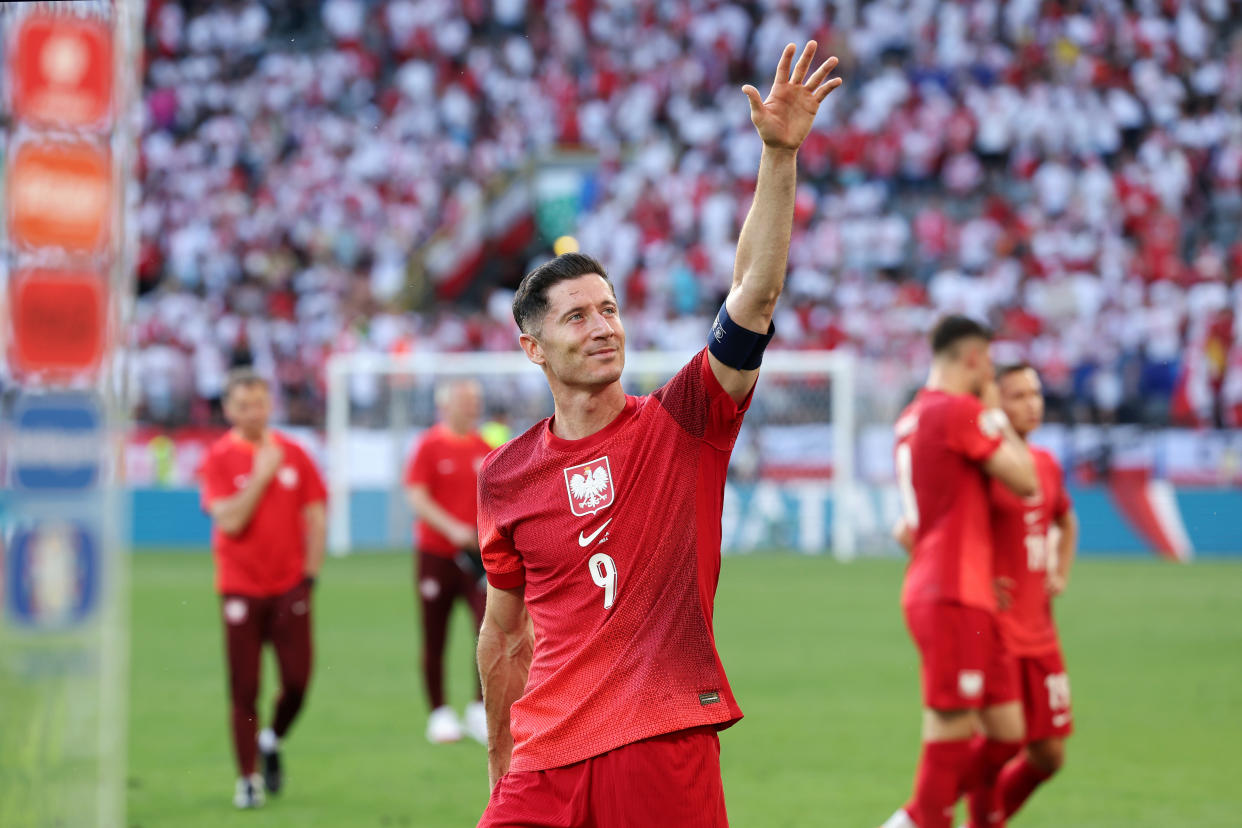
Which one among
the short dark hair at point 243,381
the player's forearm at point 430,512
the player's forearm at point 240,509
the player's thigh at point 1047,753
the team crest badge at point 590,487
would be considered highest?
the short dark hair at point 243,381

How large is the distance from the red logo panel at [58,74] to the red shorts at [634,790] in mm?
2087

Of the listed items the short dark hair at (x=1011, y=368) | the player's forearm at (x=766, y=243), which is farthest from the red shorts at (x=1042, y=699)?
the player's forearm at (x=766, y=243)

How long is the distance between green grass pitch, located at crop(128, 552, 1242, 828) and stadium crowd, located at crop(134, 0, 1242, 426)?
7143 mm

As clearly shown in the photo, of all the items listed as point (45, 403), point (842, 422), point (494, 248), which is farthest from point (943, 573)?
point (494, 248)

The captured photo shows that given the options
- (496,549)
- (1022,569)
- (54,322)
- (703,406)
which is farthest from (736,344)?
(1022,569)

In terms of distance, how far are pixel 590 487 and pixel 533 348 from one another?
0.42 metres

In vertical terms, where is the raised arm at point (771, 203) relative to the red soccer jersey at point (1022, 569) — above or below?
above

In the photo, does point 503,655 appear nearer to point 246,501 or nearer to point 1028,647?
point 1028,647

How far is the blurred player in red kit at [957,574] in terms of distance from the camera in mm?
6297

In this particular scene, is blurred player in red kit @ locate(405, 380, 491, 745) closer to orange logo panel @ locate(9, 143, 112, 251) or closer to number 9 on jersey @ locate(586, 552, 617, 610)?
orange logo panel @ locate(9, 143, 112, 251)

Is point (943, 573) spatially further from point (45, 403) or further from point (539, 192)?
point (539, 192)

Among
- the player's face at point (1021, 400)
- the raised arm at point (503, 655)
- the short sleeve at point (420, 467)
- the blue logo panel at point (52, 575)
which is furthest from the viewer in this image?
the short sleeve at point (420, 467)

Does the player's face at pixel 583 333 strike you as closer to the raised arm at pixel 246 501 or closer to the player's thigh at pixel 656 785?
the player's thigh at pixel 656 785

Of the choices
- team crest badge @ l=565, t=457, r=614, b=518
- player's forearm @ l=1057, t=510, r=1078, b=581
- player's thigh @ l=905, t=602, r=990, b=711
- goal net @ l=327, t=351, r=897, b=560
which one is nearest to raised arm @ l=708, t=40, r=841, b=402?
team crest badge @ l=565, t=457, r=614, b=518
